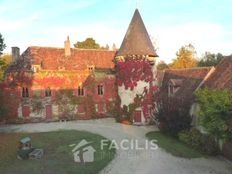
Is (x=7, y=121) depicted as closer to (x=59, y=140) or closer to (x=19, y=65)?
(x=19, y=65)

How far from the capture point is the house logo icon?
20.3 meters

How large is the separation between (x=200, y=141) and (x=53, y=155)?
11800mm

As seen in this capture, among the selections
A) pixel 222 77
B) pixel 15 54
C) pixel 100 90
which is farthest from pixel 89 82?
pixel 222 77

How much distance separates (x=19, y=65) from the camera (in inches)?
1575

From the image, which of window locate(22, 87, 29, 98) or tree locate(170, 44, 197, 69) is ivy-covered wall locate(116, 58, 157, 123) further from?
tree locate(170, 44, 197, 69)

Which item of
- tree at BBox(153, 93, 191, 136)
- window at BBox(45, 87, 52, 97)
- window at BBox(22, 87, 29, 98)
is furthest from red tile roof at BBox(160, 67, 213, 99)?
window at BBox(22, 87, 29, 98)

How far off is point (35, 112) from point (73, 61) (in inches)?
359

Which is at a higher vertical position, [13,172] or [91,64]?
[91,64]

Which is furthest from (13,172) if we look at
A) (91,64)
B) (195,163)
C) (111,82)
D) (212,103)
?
(91,64)

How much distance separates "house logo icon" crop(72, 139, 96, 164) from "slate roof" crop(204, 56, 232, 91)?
11545 mm

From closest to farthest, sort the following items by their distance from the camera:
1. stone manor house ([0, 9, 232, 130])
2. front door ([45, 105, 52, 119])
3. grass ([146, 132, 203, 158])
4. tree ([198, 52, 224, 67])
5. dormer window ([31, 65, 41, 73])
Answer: grass ([146, 132, 203, 158]) < stone manor house ([0, 9, 232, 130]) < dormer window ([31, 65, 41, 73]) < front door ([45, 105, 52, 119]) < tree ([198, 52, 224, 67])

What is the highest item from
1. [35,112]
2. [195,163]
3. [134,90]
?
[134,90]

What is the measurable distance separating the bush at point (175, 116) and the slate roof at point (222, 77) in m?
3.14

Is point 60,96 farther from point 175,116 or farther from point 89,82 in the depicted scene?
point 175,116
